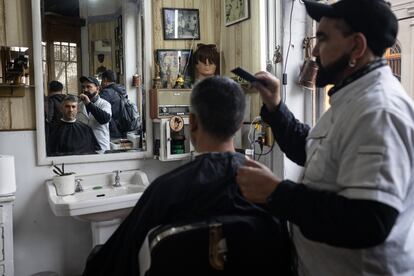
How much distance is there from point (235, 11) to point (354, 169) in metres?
2.17

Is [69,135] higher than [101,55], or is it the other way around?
[101,55]

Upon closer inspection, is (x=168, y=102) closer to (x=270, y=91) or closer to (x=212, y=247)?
(x=270, y=91)

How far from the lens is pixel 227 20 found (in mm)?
2846

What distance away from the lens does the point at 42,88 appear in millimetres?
2283

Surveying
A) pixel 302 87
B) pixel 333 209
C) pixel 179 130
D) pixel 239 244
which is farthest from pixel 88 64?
pixel 333 209

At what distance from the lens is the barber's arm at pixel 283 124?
1446 millimetres

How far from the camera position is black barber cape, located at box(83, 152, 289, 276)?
1115mm

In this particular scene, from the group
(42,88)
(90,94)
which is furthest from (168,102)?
(42,88)

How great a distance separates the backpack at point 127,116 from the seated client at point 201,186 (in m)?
1.41

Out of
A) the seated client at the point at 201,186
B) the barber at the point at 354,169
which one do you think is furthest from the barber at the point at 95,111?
the barber at the point at 354,169

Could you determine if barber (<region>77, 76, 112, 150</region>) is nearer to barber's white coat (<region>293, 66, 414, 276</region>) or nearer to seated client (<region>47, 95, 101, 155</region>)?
seated client (<region>47, 95, 101, 155</region>)

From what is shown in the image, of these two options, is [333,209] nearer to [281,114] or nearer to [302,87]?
[281,114]

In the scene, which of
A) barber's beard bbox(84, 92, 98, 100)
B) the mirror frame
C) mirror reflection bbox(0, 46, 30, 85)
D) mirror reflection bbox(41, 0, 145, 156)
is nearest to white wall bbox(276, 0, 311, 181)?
the mirror frame

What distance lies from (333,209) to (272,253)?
323mm
